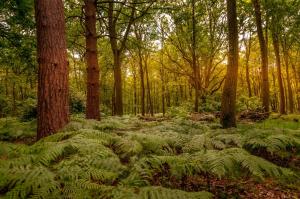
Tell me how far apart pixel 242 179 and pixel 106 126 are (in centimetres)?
300

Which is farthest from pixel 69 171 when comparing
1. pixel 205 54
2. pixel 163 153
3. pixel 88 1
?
pixel 205 54

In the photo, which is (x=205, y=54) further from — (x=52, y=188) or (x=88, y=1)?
(x=52, y=188)

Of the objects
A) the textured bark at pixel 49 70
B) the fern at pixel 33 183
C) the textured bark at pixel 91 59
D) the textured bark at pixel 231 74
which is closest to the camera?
the fern at pixel 33 183

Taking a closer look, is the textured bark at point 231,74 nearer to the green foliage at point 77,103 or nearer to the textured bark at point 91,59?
the textured bark at point 91,59

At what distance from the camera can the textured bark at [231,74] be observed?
25.1 feet

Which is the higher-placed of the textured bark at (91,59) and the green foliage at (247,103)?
the textured bark at (91,59)

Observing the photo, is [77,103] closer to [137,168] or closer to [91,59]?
[91,59]

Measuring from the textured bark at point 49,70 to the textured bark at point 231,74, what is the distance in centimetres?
455

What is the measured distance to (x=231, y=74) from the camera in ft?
25.2

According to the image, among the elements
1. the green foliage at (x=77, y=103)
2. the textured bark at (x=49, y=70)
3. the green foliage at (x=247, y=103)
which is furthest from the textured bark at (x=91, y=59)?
the green foliage at (x=247, y=103)

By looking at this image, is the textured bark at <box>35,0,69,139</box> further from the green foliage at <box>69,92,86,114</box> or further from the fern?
the green foliage at <box>69,92,86,114</box>

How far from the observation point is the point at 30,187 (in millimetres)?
2480

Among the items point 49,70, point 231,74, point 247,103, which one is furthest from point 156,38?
point 49,70

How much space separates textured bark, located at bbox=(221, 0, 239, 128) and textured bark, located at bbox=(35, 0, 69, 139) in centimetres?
455
